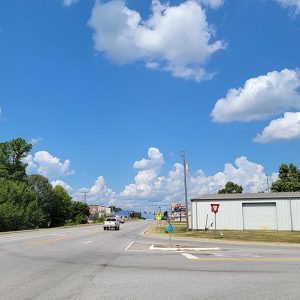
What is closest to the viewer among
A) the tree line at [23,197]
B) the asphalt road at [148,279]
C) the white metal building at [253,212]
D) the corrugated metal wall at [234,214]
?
the asphalt road at [148,279]

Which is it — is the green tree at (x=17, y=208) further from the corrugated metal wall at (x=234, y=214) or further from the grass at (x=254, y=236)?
the grass at (x=254, y=236)

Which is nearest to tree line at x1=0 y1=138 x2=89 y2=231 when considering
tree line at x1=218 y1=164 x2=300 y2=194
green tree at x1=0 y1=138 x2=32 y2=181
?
green tree at x1=0 y1=138 x2=32 y2=181

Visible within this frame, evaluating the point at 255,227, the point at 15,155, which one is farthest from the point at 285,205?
the point at 15,155

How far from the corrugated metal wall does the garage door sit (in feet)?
1.45

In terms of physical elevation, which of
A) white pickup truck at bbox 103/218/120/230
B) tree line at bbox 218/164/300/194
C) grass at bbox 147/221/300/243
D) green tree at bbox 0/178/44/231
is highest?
tree line at bbox 218/164/300/194

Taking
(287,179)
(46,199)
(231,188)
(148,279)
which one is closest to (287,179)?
(287,179)

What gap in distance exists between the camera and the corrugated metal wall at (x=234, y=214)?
4541 centimetres

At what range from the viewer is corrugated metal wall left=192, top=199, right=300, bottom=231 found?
1788 inches

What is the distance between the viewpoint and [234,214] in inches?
1849

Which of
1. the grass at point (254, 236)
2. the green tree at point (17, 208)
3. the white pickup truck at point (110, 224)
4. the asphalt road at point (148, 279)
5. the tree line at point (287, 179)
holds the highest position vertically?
the tree line at point (287, 179)

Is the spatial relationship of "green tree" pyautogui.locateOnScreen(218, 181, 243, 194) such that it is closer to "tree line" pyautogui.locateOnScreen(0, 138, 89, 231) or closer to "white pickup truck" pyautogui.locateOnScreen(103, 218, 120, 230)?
"tree line" pyautogui.locateOnScreen(0, 138, 89, 231)

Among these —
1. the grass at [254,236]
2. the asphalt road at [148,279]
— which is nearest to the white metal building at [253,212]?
the grass at [254,236]

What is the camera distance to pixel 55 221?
112688mm

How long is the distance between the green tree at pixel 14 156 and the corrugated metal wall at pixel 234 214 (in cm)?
5192
